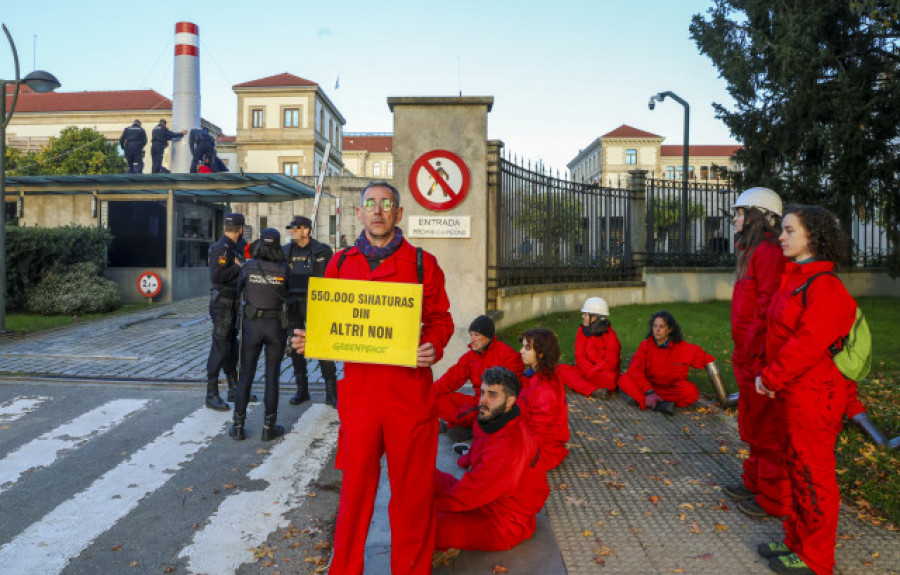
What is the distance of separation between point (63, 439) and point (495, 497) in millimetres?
4576

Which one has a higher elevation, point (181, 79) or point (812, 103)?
point (181, 79)

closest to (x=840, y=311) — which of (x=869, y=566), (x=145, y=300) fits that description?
(x=869, y=566)

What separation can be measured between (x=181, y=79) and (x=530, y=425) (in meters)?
39.0

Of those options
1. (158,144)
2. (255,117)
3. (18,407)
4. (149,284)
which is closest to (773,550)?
(18,407)

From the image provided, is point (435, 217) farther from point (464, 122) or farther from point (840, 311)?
point (840, 311)

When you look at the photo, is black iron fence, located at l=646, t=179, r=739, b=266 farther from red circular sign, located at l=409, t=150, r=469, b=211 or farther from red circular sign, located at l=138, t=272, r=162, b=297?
red circular sign, located at l=138, t=272, r=162, b=297

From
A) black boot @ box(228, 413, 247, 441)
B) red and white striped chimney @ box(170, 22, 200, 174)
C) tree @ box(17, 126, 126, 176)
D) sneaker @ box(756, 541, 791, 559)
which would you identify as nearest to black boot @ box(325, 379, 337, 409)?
black boot @ box(228, 413, 247, 441)

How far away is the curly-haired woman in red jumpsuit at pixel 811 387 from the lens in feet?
11.3

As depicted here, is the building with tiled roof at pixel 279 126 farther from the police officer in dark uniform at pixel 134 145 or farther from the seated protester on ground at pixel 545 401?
the seated protester on ground at pixel 545 401

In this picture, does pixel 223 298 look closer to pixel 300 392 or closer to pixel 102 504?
pixel 300 392

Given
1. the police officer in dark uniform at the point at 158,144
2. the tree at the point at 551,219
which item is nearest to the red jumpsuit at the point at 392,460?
the tree at the point at 551,219

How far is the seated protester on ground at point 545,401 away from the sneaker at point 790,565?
1.84m

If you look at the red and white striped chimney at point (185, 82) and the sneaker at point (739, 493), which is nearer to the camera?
the sneaker at point (739, 493)

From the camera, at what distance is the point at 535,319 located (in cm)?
1332
